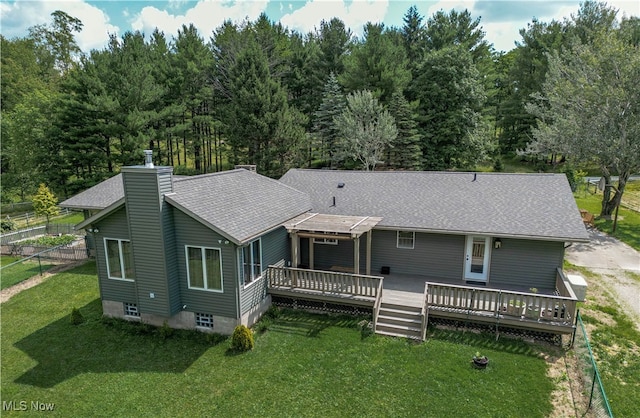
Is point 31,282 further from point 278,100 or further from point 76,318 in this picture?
point 278,100

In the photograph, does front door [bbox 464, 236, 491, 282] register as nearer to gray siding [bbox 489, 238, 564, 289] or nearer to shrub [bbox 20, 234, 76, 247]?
gray siding [bbox 489, 238, 564, 289]

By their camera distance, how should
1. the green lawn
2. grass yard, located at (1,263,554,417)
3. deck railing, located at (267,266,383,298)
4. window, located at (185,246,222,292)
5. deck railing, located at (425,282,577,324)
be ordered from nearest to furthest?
1. grass yard, located at (1,263,554,417)
2. deck railing, located at (425,282,577,324)
3. window, located at (185,246,222,292)
4. deck railing, located at (267,266,383,298)
5. the green lawn

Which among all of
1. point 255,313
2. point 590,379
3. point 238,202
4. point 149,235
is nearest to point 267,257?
point 255,313

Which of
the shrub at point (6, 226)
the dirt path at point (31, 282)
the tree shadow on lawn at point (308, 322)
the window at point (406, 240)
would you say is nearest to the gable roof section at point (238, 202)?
the tree shadow on lawn at point (308, 322)

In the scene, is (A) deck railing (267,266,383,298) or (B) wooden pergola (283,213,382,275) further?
(B) wooden pergola (283,213,382,275)

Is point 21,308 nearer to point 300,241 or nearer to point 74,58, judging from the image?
point 300,241

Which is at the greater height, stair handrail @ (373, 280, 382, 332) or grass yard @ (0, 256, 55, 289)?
stair handrail @ (373, 280, 382, 332)

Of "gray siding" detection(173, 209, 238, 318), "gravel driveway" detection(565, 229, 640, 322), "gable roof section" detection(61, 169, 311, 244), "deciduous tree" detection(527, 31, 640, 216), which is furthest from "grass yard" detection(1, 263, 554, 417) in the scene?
"deciduous tree" detection(527, 31, 640, 216)

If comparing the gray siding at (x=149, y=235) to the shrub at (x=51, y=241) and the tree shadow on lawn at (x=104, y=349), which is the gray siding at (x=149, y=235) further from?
the shrub at (x=51, y=241)
